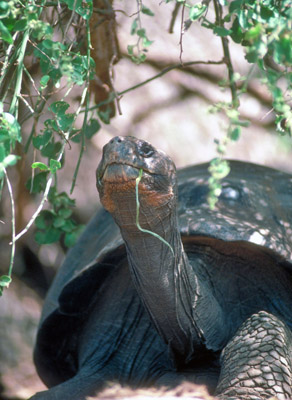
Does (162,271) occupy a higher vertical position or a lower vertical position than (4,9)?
lower

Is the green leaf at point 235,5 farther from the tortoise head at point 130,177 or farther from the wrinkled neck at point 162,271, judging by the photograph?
the wrinkled neck at point 162,271

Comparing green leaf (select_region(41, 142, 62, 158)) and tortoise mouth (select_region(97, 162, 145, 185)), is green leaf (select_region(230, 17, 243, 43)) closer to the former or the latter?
tortoise mouth (select_region(97, 162, 145, 185))

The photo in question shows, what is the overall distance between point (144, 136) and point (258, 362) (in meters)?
3.13

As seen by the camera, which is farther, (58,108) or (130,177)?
(58,108)

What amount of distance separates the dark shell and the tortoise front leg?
356 mm

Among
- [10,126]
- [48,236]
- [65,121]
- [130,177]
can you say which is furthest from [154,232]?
[48,236]

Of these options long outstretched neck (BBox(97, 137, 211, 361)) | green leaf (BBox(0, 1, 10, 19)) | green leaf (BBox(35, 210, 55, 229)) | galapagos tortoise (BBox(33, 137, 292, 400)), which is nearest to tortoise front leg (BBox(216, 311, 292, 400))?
galapagos tortoise (BBox(33, 137, 292, 400))

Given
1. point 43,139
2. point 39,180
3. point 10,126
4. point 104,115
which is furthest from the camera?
point 104,115

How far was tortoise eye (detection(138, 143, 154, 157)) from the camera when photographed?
230cm

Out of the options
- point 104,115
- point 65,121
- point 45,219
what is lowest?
point 45,219

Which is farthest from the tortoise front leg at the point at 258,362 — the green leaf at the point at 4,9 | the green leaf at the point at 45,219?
the green leaf at the point at 4,9

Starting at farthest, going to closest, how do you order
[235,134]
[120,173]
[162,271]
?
1. [162,271]
2. [120,173]
3. [235,134]

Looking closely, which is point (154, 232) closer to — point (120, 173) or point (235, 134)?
point (120, 173)

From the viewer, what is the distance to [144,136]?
543cm
